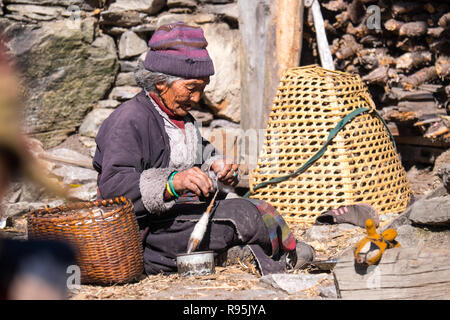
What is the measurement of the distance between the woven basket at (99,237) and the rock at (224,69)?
3035mm

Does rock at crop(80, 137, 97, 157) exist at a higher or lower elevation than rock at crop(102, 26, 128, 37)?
lower

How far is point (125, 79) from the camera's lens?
6523 millimetres

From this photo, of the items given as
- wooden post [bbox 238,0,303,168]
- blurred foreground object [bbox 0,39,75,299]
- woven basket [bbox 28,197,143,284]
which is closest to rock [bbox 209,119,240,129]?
wooden post [bbox 238,0,303,168]

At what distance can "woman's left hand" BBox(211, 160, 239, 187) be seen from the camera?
3666 mm

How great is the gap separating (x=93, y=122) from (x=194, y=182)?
333cm

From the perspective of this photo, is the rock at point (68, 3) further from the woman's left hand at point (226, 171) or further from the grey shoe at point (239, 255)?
the grey shoe at point (239, 255)

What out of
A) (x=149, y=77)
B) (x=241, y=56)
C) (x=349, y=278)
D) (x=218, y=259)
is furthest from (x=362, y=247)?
(x=241, y=56)

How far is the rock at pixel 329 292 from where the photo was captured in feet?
9.63

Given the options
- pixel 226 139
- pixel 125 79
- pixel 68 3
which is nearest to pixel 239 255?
pixel 226 139

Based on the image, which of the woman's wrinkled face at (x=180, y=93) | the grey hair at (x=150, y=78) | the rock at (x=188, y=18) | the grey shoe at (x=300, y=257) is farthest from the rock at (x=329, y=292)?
the rock at (x=188, y=18)

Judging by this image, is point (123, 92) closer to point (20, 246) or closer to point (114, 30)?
point (114, 30)

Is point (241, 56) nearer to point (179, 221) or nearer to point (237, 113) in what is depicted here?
point (237, 113)

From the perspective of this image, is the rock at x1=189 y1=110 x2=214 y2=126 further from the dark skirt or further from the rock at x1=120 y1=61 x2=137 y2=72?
the dark skirt

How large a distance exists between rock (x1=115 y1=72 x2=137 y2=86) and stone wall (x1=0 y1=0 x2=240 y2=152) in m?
0.01
